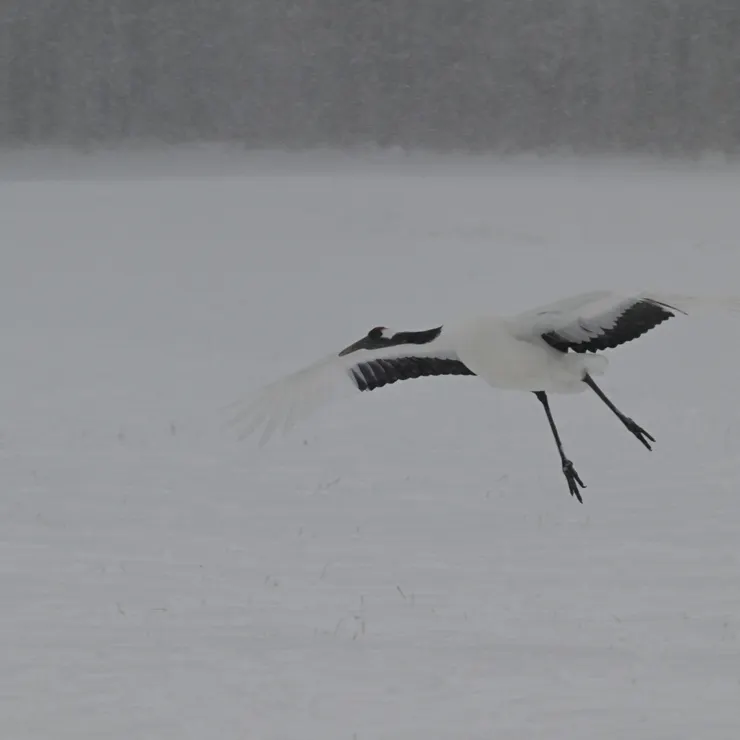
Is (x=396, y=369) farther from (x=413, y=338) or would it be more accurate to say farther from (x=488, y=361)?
(x=488, y=361)

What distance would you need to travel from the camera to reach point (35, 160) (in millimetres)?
34969

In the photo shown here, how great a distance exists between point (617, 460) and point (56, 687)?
16.6 ft

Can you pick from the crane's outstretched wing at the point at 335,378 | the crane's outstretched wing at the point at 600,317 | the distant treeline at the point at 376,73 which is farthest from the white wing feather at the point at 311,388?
the distant treeline at the point at 376,73

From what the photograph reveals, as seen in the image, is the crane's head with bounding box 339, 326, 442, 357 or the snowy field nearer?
the snowy field

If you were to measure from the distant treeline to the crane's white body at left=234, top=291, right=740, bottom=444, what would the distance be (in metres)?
28.5

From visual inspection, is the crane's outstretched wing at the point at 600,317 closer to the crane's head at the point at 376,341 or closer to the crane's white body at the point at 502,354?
the crane's white body at the point at 502,354

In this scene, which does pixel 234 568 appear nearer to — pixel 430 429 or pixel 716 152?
pixel 430 429

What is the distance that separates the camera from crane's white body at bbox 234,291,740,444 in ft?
21.8

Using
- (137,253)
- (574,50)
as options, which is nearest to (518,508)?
(137,253)

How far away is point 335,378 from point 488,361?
70cm

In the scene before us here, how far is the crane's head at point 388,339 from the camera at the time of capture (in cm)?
684

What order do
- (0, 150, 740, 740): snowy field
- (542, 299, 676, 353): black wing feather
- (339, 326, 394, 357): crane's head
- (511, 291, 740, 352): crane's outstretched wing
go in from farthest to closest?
(339, 326, 394, 357): crane's head
(542, 299, 676, 353): black wing feather
(511, 291, 740, 352): crane's outstretched wing
(0, 150, 740, 740): snowy field

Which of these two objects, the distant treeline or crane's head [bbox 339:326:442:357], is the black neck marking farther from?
the distant treeline

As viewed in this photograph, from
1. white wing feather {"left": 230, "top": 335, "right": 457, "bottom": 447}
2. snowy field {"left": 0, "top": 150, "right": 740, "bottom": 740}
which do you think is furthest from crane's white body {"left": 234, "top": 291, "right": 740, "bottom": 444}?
snowy field {"left": 0, "top": 150, "right": 740, "bottom": 740}
